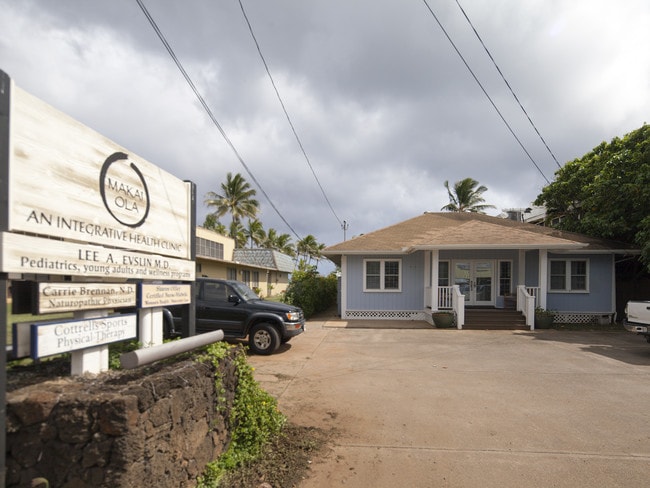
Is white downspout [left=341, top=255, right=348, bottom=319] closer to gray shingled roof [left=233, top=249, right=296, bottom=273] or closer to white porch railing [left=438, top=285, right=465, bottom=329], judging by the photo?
white porch railing [left=438, top=285, right=465, bottom=329]

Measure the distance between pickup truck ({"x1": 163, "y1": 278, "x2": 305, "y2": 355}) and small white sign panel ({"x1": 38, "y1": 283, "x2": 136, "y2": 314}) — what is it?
17.1 ft

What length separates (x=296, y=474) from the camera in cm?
350

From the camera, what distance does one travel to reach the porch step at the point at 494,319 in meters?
13.2

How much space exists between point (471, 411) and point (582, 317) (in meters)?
12.7

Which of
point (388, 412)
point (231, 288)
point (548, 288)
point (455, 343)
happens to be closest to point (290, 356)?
point (231, 288)

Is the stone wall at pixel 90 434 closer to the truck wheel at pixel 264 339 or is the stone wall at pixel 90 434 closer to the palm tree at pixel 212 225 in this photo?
the truck wheel at pixel 264 339

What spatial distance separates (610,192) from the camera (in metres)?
14.5

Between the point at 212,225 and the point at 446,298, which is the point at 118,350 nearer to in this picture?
the point at 446,298

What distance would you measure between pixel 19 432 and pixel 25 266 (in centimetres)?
109

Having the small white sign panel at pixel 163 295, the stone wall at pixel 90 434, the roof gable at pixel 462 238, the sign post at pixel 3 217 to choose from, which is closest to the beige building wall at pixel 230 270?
the roof gable at pixel 462 238

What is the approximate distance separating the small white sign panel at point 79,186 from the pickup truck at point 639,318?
10.5 meters

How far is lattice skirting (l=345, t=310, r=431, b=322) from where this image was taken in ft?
50.5

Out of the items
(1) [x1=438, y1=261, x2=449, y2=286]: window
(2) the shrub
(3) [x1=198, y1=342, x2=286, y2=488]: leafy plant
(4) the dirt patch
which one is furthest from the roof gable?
(3) [x1=198, y1=342, x2=286, y2=488]: leafy plant

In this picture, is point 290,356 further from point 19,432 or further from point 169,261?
point 19,432
